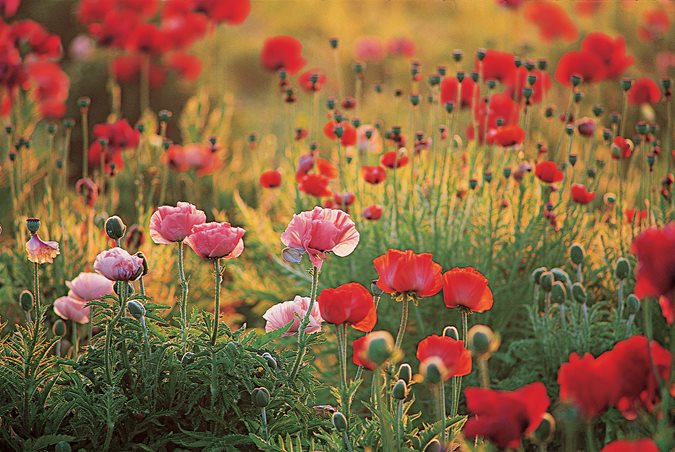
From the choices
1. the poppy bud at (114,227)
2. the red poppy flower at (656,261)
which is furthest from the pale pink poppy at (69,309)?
the red poppy flower at (656,261)

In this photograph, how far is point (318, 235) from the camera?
1.57 metres

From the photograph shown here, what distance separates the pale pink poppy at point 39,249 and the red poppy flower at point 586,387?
1.00 m

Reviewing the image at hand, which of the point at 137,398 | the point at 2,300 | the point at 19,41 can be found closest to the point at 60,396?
the point at 137,398

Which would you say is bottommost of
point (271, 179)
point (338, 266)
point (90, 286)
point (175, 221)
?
point (338, 266)

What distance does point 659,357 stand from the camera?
4.06ft

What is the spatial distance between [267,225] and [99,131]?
0.64m

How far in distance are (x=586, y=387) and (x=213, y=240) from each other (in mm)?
701

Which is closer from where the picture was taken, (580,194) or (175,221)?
(175,221)

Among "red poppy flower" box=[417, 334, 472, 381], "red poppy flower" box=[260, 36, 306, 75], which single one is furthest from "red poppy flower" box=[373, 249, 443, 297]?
"red poppy flower" box=[260, 36, 306, 75]

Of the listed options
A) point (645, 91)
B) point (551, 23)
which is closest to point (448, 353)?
point (645, 91)

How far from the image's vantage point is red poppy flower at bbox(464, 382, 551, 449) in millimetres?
1069

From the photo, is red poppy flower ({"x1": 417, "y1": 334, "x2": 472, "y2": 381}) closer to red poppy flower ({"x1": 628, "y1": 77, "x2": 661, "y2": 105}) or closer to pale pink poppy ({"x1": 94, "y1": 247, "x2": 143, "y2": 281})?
pale pink poppy ({"x1": 94, "y1": 247, "x2": 143, "y2": 281})

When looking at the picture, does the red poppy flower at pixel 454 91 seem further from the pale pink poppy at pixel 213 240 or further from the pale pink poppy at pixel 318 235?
the pale pink poppy at pixel 213 240

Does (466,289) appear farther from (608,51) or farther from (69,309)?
(608,51)
